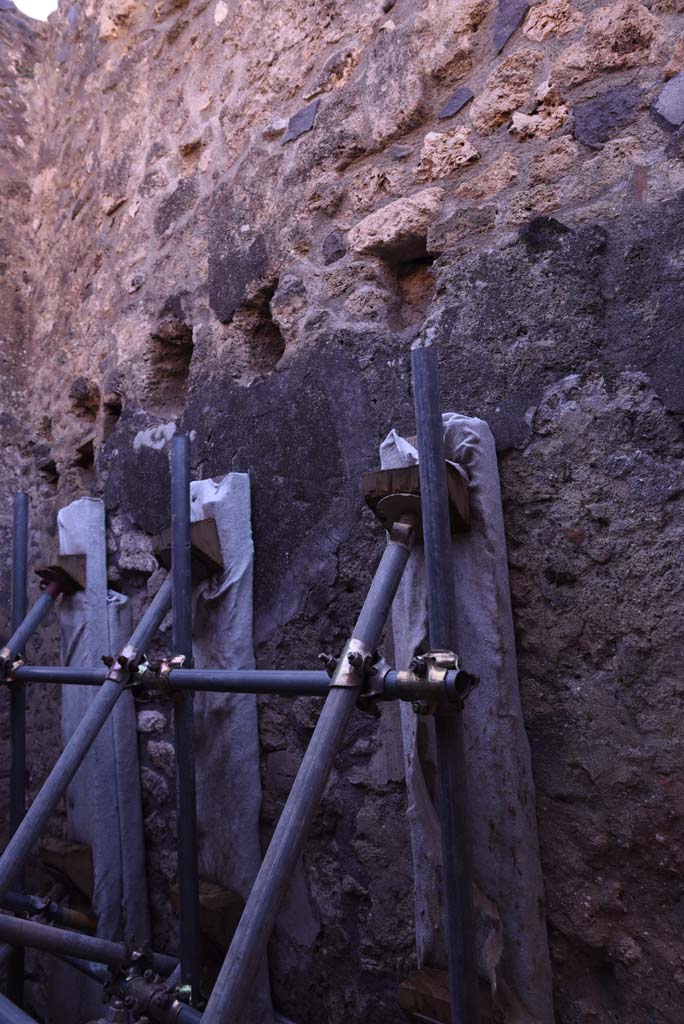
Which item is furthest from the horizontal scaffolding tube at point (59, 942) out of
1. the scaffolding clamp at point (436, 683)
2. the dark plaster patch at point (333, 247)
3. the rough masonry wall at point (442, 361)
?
the dark plaster patch at point (333, 247)

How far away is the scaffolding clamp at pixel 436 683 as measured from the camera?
1.20 metres

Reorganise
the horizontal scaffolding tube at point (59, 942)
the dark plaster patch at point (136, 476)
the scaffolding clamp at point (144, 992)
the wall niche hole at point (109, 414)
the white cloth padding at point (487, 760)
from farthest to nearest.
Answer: the wall niche hole at point (109, 414), the dark plaster patch at point (136, 476), the horizontal scaffolding tube at point (59, 942), the scaffolding clamp at point (144, 992), the white cloth padding at point (487, 760)

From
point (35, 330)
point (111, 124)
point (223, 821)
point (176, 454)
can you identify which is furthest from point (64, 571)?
point (111, 124)

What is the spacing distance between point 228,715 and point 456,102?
165 centimetres

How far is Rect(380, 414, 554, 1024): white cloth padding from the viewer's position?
1384 millimetres

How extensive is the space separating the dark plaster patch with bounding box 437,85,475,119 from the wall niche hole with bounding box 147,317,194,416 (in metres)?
1.14

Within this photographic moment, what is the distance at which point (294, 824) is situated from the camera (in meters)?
1.17

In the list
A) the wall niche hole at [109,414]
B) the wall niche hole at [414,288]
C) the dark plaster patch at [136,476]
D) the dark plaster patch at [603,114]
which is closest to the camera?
the dark plaster patch at [603,114]

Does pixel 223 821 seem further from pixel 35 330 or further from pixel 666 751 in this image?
pixel 35 330

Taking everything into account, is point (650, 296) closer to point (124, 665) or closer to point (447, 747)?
point (447, 747)

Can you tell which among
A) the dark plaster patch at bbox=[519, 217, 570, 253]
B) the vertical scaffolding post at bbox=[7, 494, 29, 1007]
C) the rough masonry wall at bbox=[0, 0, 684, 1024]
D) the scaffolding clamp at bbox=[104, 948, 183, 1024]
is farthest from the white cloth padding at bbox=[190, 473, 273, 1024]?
the dark plaster patch at bbox=[519, 217, 570, 253]

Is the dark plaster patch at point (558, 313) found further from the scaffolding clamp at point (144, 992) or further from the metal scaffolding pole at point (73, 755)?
the scaffolding clamp at point (144, 992)

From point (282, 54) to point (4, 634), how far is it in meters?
2.57

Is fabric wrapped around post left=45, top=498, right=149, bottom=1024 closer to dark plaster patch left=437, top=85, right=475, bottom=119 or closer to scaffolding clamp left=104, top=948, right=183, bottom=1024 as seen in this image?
scaffolding clamp left=104, top=948, right=183, bottom=1024
